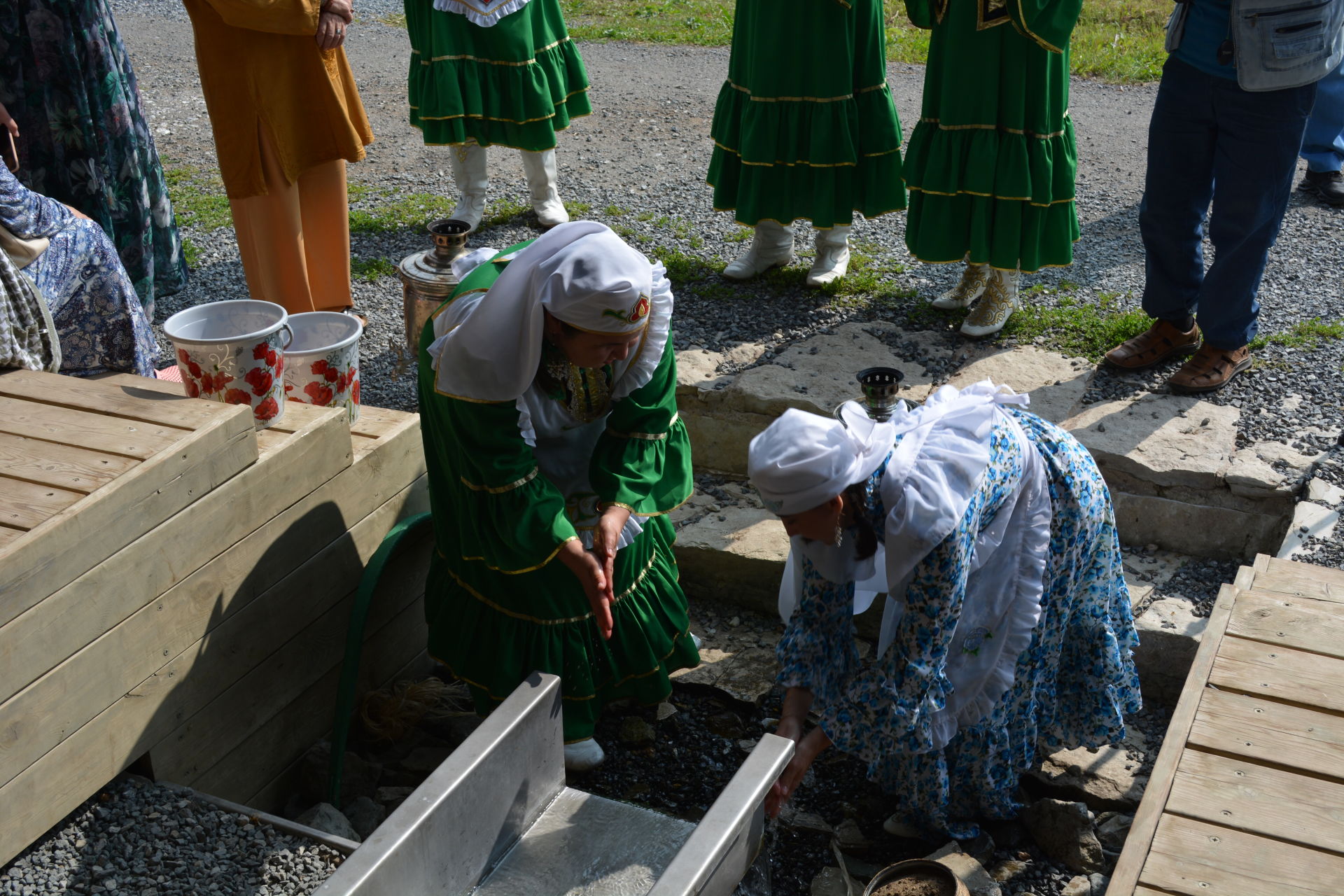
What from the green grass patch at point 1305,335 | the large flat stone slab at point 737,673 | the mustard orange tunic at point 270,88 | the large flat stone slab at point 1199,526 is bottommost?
the large flat stone slab at point 737,673

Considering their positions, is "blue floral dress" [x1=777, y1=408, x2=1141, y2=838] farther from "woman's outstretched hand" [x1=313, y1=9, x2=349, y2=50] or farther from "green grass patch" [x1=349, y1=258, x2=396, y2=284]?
"green grass patch" [x1=349, y1=258, x2=396, y2=284]

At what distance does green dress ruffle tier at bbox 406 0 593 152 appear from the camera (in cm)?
525

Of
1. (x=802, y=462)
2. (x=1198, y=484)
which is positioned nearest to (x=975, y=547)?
(x=802, y=462)

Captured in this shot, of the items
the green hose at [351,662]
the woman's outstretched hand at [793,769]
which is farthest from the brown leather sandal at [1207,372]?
the green hose at [351,662]

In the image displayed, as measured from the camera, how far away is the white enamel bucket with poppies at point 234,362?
A: 2770mm

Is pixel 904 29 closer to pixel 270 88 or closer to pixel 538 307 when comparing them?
pixel 270 88

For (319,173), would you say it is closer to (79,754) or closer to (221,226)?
(221,226)

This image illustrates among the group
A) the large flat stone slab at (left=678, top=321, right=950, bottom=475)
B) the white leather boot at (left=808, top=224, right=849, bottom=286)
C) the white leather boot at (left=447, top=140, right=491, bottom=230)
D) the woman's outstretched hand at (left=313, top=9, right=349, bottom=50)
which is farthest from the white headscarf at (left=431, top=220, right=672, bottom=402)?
the white leather boot at (left=447, top=140, right=491, bottom=230)

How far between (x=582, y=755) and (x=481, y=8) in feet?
11.7

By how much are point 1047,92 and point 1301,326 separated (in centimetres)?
137

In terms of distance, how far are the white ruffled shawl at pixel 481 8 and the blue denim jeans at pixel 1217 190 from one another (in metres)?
2.84

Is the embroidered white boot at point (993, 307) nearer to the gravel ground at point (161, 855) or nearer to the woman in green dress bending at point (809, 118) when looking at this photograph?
the woman in green dress bending at point (809, 118)

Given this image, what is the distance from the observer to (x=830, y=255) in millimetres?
4996

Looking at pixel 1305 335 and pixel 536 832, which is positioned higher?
pixel 1305 335
